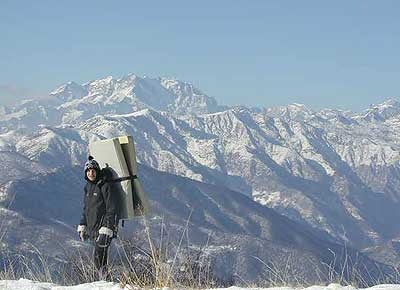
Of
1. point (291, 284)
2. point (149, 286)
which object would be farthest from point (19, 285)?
point (291, 284)

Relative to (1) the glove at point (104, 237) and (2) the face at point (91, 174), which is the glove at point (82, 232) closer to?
(1) the glove at point (104, 237)

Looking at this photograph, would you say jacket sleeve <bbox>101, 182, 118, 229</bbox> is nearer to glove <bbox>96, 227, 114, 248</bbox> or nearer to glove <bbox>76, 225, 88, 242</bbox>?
glove <bbox>96, 227, 114, 248</bbox>

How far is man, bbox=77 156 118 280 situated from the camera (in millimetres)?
9711

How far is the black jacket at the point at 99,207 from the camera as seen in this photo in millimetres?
9812

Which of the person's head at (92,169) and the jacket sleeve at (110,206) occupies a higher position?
the person's head at (92,169)

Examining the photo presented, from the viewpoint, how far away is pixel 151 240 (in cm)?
668

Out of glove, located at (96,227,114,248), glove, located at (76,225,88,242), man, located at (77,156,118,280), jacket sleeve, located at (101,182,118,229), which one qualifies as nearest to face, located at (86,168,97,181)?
man, located at (77,156,118,280)

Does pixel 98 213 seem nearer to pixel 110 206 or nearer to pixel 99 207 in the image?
pixel 99 207

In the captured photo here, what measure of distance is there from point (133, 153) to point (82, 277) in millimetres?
2210

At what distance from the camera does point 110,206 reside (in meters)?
9.83

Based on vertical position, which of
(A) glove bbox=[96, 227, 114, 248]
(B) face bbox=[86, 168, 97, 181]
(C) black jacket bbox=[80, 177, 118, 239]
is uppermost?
(B) face bbox=[86, 168, 97, 181]

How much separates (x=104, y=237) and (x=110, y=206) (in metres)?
0.45

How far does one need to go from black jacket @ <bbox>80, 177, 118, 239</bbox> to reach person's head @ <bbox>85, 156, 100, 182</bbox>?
11 centimetres

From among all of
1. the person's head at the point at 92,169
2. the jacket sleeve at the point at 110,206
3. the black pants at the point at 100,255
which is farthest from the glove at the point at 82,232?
the person's head at the point at 92,169
